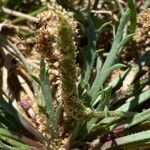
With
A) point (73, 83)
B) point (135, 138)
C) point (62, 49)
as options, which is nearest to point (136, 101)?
point (135, 138)

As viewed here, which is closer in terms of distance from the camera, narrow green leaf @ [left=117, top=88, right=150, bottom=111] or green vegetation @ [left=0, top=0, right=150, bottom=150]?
green vegetation @ [left=0, top=0, right=150, bottom=150]

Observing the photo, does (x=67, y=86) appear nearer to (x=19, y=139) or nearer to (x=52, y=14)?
(x=52, y=14)

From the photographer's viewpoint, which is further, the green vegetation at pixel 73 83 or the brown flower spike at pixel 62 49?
the green vegetation at pixel 73 83

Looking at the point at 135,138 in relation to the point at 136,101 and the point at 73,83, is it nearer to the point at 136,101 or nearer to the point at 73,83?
the point at 136,101

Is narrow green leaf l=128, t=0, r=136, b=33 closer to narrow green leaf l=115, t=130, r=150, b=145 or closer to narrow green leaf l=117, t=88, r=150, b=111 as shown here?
narrow green leaf l=117, t=88, r=150, b=111

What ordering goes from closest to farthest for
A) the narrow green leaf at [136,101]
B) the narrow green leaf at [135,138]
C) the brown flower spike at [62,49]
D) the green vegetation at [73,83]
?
1. the brown flower spike at [62,49]
2. the green vegetation at [73,83]
3. the narrow green leaf at [135,138]
4. the narrow green leaf at [136,101]

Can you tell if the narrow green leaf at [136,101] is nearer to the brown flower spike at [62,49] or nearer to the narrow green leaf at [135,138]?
the narrow green leaf at [135,138]

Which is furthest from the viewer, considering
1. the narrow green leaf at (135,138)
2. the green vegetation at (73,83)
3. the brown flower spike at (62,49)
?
the narrow green leaf at (135,138)

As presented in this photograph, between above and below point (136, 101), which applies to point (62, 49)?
above

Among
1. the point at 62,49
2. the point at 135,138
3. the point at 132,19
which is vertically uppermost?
the point at 62,49

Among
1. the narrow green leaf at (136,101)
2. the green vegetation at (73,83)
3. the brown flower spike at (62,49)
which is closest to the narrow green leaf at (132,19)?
the green vegetation at (73,83)

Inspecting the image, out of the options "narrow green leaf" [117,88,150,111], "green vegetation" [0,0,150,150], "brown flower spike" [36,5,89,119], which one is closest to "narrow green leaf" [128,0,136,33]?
"green vegetation" [0,0,150,150]

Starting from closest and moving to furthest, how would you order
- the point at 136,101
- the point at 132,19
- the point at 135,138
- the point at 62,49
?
the point at 62,49 → the point at 135,138 → the point at 136,101 → the point at 132,19
